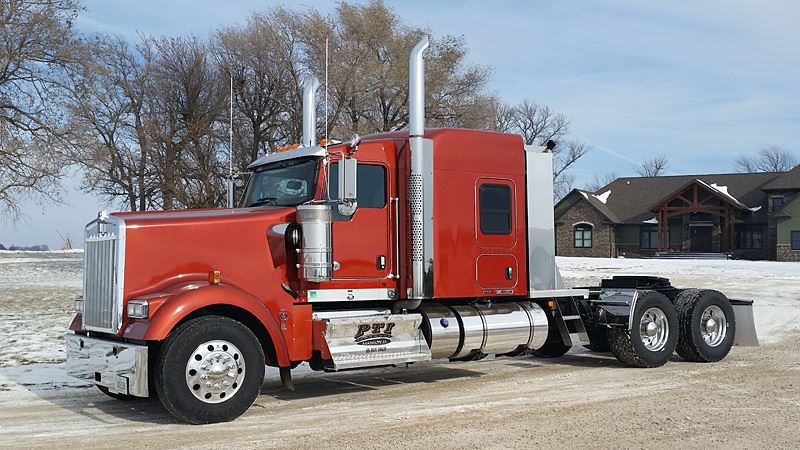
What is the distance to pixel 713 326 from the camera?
481 inches

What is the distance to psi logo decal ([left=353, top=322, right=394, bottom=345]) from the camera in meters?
9.05

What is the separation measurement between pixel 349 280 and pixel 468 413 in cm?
205

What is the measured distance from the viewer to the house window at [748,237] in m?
54.1

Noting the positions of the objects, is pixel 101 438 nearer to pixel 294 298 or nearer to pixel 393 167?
pixel 294 298

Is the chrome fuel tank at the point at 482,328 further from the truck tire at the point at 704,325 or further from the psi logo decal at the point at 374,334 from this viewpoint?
the truck tire at the point at 704,325

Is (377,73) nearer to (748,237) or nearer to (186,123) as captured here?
(186,123)

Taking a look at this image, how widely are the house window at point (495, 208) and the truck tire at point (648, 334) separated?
7.81ft

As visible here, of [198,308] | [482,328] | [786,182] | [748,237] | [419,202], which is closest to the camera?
[198,308]

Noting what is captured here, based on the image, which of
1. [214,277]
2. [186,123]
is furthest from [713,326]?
[186,123]

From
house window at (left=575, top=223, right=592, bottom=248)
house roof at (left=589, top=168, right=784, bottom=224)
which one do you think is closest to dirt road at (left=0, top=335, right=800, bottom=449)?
house roof at (left=589, top=168, right=784, bottom=224)

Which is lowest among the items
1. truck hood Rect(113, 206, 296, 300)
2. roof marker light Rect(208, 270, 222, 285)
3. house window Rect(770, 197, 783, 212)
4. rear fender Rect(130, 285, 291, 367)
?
rear fender Rect(130, 285, 291, 367)

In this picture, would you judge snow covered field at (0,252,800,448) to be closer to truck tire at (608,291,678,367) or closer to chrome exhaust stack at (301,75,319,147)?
truck tire at (608,291,678,367)

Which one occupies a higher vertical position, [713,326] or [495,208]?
[495,208]

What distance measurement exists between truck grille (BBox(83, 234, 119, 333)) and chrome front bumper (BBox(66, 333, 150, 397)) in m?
0.20
